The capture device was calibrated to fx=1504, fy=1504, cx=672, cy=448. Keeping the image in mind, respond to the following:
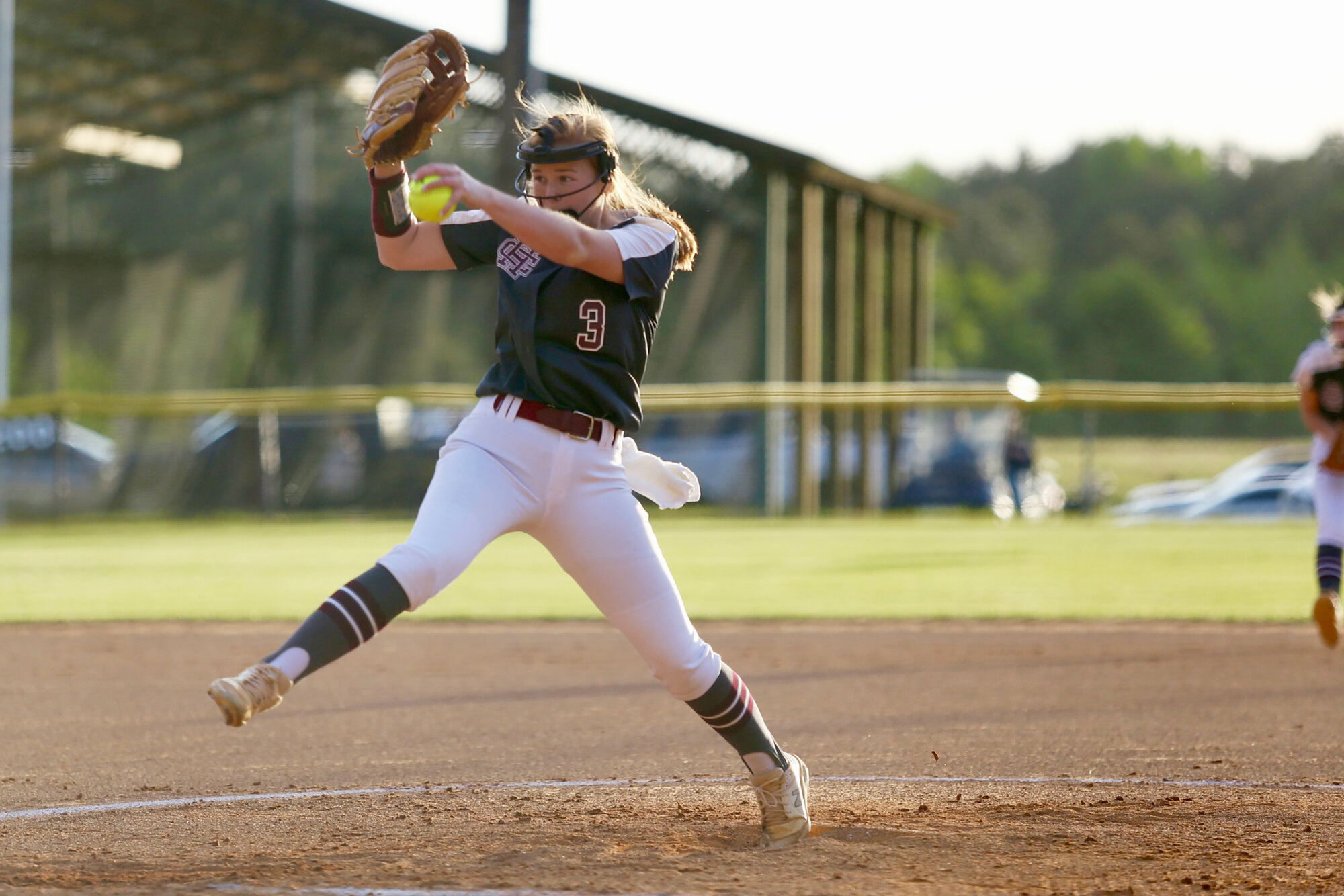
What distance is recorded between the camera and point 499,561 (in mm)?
15070

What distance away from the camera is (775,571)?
13656 mm

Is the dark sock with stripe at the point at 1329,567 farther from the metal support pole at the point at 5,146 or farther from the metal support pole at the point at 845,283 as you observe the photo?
the metal support pole at the point at 5,146

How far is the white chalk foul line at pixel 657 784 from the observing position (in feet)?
14.4

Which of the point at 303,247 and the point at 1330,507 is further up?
the point at 303,247

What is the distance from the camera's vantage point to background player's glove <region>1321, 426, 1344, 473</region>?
775 centimetres

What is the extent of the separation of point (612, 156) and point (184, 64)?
25426 mm

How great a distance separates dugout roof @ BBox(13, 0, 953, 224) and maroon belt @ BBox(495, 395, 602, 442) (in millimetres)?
22209

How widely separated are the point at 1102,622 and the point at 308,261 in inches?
830

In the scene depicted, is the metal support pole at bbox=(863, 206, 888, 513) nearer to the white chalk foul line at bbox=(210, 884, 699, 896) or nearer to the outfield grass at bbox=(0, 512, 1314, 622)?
the outfield grass at bbox=(0, 512, 1314, 622)

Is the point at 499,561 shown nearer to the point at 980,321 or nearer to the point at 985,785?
the point at 985,785

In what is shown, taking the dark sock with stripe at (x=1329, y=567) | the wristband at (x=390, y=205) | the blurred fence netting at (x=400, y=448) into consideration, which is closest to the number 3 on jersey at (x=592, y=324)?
the wristband at (x=390, y=205)

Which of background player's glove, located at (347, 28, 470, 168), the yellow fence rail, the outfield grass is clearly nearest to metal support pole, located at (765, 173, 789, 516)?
the yellow fence rail

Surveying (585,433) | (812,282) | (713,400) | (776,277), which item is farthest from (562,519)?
(812,282)

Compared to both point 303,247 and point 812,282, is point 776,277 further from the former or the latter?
point 303,247
